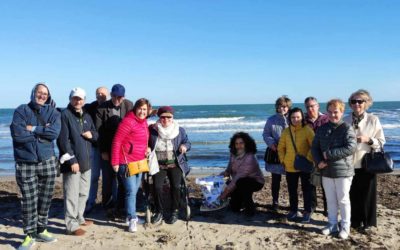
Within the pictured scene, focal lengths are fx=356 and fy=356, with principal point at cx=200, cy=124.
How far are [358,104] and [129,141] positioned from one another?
3.01m

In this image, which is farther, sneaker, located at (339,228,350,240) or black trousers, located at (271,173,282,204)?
black trousers, located at (271,173,282,204)

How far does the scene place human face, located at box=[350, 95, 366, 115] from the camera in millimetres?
4527

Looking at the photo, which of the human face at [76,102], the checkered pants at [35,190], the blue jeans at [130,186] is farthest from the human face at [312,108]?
the checkered pants at [35,190]

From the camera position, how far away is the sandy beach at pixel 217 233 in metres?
4.41

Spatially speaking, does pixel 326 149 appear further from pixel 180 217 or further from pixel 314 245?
pixel 180 217

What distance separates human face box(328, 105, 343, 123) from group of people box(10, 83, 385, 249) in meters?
0.01

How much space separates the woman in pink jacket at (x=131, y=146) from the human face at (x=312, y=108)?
2.30 meters

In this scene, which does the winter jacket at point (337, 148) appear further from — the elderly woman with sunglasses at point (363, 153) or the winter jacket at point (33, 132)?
the winter jacket at point (33, 132)

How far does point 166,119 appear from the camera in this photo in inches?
203

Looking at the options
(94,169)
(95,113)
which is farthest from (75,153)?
(94,169)

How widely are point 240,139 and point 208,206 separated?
1216mm

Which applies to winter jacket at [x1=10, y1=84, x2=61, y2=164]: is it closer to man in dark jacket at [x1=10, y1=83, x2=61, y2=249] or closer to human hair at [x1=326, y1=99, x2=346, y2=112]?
man in dark jacket at [x1=10, y1=83, x2=61, y2=249]

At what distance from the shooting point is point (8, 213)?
227 inches

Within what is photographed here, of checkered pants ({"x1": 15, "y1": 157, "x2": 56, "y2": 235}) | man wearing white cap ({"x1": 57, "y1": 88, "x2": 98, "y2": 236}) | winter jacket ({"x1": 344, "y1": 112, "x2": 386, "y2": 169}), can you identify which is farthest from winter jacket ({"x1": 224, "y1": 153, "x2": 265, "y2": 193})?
checkered pants ({"x1": 15, "y1": 157, "x2": 56, "y2": 235})
